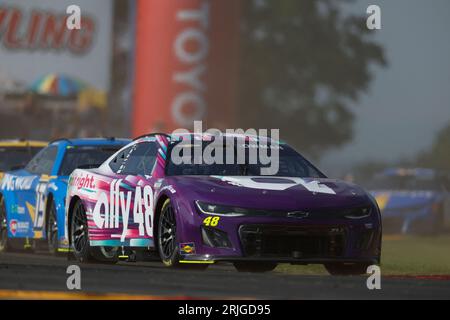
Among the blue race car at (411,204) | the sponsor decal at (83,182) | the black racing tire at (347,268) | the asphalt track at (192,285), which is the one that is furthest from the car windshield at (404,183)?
the asphalt track at (192,285)

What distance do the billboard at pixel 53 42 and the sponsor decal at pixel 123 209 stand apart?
1268 inches

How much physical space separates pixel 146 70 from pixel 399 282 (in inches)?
1066

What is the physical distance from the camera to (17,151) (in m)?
23.3

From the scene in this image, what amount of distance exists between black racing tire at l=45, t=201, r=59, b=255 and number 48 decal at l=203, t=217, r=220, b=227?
4551 millimetres

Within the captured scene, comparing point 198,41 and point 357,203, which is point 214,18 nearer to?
point 198,41

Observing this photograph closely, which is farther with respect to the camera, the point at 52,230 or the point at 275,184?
the point at 52,230

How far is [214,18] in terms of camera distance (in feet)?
127

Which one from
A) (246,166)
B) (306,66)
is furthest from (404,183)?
(306,66)

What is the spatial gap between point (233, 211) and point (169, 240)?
0.81 metres

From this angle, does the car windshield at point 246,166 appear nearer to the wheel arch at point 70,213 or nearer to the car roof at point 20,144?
the wheel arch at point 70,213

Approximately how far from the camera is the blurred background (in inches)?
1542

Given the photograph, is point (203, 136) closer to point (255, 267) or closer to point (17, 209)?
point (255, 267)
